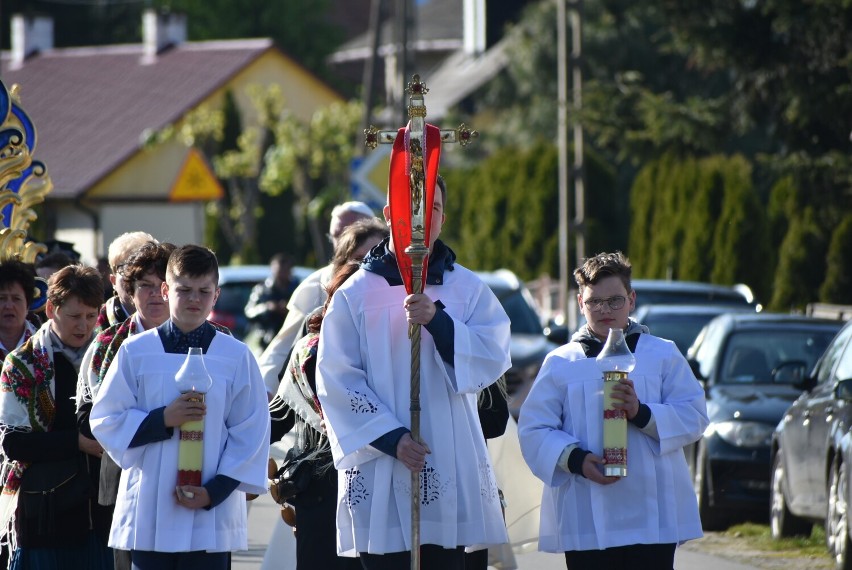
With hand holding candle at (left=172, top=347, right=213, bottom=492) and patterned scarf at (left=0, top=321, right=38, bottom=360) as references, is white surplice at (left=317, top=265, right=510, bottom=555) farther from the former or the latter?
patterned scarf at (left=0, top=321, right=38, bottom=360)

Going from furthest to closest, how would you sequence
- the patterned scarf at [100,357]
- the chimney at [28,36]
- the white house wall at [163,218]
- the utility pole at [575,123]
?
the chimney at [28,36] < the utility pole at [575,123] < the white house wall at [163,218] < the patterned scarf at [100,357]

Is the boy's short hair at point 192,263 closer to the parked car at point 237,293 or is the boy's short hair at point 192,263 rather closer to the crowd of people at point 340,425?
the crowd of people at point 340,425

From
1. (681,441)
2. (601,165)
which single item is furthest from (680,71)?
(681,441)

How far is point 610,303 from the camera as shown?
662cm

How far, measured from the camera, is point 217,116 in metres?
50.6

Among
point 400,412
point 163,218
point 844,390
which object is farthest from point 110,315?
point 163,218

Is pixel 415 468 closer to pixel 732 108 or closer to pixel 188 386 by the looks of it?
pixel 188 386

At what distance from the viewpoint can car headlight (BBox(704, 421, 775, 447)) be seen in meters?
12.8

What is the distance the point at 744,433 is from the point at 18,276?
637 cm

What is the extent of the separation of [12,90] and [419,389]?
4.87m

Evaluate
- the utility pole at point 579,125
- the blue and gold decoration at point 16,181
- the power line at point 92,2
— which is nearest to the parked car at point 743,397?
the blue and gold decoration at point 16,181

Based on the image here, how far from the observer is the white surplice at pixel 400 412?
19.5ft

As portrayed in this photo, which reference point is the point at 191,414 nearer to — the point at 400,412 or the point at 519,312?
the point at 400,412

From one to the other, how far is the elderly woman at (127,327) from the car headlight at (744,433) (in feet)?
21.9
